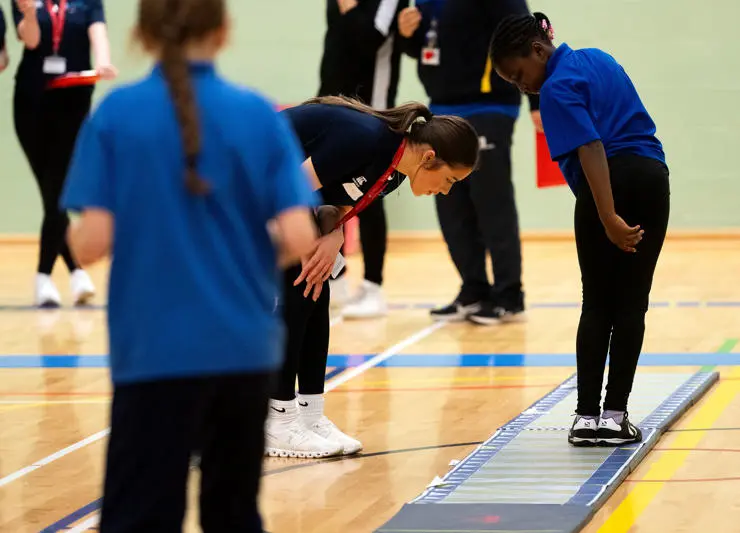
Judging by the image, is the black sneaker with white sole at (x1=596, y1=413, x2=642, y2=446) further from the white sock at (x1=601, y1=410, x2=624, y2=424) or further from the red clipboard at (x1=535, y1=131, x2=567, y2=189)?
the red clipboard at (x1=535, y1=131, x2=567, y2=189)

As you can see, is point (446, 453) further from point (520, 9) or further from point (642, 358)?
point (520, 9)

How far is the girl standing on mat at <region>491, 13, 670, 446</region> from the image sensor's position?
3678 mm

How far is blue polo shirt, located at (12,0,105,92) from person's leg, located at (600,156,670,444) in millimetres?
4248

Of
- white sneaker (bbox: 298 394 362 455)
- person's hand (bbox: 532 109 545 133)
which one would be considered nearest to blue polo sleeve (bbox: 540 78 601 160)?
white sneaker (bbox: 298 394 362 455)

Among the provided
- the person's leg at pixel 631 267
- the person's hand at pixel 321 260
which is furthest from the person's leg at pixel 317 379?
the person's leg at pixel 631 267

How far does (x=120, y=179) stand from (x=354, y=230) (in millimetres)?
7564

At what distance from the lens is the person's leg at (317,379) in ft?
12.8

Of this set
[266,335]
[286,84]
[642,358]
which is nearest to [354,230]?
[286,84]

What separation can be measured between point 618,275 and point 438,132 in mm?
721

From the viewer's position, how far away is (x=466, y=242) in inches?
258

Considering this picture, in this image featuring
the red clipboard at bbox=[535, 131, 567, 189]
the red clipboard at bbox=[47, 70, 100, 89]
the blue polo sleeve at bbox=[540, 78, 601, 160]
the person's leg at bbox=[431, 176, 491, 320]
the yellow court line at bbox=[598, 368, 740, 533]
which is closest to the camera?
the yellow court line at bbox=[598, 368, 740, 533]

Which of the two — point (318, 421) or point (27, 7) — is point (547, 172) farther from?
point (27, 7)

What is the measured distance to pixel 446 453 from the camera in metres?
3.95

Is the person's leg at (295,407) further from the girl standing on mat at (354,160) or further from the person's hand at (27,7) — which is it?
the person's hand at (27,7)
